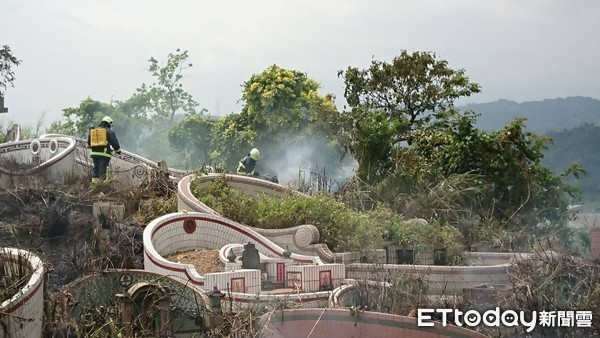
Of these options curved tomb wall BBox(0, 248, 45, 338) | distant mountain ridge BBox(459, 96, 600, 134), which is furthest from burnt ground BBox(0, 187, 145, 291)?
distant mountain ridge BBox(459, 96, 600, 134)

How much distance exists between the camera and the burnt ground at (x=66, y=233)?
12.2 meters

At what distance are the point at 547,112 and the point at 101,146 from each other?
134570 millimetres

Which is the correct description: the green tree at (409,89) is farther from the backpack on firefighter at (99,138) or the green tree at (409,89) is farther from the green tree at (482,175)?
the backpack on firefighter at (99,138)

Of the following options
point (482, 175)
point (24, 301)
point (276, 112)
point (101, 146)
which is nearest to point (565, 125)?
point (276, 112)

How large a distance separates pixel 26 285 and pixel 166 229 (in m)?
6.52

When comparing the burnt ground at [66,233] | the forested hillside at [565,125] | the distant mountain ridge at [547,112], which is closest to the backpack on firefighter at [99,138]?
the burnt ground at [66,233]

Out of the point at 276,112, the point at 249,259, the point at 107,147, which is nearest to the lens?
the point at 249,259

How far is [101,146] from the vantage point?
18.0m

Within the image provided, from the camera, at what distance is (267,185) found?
18391 millimetres

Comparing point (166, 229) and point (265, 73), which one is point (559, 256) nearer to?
point (166, 229)

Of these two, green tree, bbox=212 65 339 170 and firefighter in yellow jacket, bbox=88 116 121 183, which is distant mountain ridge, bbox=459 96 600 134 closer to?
green tree, bbox=212 65 339 170

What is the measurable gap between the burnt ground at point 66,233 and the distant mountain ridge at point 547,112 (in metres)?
116

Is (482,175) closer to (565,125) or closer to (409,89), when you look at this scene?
(409,89)

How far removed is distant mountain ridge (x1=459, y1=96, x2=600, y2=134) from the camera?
13388cm
